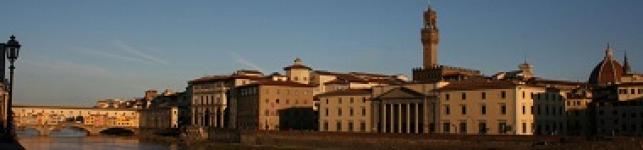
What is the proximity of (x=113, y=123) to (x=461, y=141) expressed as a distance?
104 metres

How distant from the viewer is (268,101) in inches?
4043

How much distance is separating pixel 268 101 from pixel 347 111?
16.1m

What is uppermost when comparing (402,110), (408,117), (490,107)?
(490,107)

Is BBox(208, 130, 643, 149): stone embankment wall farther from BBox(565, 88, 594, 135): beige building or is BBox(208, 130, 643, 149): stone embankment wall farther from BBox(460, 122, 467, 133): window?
BBox(565, 88, 594, 135): beige building

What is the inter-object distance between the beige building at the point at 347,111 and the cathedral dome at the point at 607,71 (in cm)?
3428

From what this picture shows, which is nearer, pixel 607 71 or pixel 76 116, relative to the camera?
pixel 607 71

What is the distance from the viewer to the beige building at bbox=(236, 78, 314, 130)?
102 m

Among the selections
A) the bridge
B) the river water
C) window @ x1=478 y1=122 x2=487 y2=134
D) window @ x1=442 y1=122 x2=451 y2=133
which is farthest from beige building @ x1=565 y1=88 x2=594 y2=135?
the bridge

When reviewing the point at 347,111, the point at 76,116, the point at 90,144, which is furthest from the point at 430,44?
the point at 76,116

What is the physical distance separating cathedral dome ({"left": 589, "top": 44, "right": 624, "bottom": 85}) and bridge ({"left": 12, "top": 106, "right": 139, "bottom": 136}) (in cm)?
7979

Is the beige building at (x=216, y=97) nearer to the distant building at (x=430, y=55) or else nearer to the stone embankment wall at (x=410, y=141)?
the stone embankment wall at (x=410, y=141)

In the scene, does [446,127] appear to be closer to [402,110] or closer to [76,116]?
[402,110]

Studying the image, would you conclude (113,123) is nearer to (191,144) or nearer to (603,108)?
(191,144)

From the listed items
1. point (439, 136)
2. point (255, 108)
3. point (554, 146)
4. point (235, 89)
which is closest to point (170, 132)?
point (235, 89)
